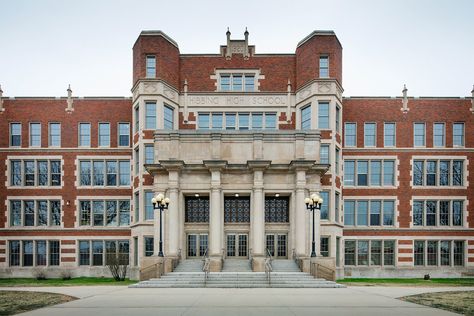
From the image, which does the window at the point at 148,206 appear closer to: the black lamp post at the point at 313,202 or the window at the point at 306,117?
the black lamp post at the point at 313,202

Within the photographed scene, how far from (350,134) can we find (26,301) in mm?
31064

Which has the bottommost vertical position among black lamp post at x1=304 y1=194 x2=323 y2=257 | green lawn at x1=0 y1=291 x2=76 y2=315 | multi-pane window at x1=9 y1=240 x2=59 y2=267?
multi-pane window at x1=9 y1=240 x2=59 y2=267

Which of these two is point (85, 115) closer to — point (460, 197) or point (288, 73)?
point (288, 73)

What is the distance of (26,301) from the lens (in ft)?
66.8

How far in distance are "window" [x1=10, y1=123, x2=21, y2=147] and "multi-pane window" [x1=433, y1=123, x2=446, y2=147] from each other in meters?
36.6

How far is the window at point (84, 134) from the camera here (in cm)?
4425

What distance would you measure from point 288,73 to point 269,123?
187 inches

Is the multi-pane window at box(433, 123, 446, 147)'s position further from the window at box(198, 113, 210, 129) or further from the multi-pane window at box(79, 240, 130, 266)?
the multi-pane window at box(79, 240, 130, 266)

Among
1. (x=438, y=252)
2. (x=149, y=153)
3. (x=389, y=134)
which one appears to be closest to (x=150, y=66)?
(x=149, y=153)

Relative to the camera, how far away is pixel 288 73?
43875 mm

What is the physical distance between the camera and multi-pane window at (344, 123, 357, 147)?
144 feet

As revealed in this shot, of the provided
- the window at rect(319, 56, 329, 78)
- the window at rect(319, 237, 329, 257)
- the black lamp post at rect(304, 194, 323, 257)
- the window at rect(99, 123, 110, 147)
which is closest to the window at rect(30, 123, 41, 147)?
the window at rect(99, 123, 110, 147)

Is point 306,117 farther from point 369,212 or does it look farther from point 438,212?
point 438,212

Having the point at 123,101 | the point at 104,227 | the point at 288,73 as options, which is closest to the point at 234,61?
the point at 288,73
